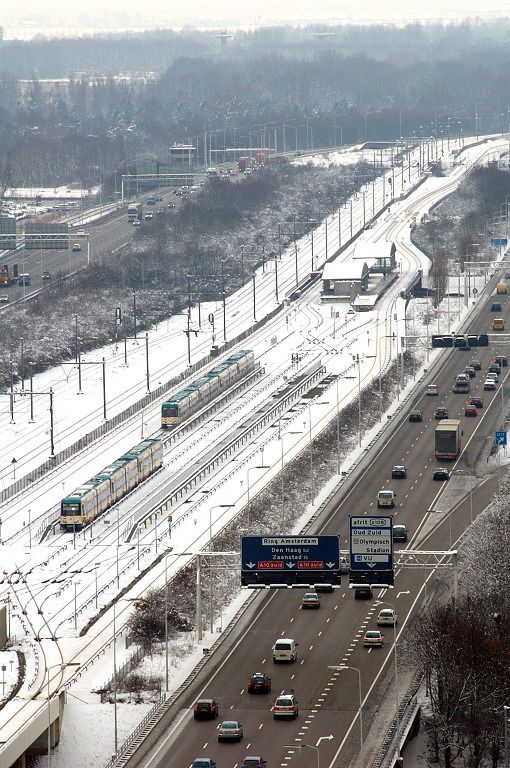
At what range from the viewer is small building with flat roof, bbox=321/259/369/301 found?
5891 inches

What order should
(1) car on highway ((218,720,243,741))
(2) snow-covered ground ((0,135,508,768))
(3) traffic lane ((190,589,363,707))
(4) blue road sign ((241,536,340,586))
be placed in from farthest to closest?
(2) snow-covered ground ((0,135,508,768)) → (4) blue road sign ((241,536,340,586)) → (3) traffic lane ((190,589,363,707)) → (1) car on highway ((218,720,243,741))

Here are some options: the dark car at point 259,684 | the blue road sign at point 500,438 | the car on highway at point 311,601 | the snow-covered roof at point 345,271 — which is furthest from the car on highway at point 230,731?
the snow-covered roof at point 345,271

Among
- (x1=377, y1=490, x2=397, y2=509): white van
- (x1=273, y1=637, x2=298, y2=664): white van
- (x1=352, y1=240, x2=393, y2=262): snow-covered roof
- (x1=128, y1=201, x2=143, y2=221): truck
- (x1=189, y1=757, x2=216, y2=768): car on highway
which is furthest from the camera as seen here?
(x1=128, y1=201, x2=143, y2=221): truck

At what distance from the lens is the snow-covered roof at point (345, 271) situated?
151125 mm

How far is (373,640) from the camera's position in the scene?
68.9m

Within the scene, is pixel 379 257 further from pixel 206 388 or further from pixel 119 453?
pixel 119 453

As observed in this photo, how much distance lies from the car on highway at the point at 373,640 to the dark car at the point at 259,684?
533 centimetres

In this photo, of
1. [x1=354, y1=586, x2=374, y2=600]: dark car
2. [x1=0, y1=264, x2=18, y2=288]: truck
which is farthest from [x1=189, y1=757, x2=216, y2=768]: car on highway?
[x1=0, y1=264, x2=18, y2=288]: truck

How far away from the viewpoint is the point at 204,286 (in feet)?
512

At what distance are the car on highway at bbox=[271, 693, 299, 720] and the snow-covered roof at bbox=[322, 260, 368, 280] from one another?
90154 millimetres

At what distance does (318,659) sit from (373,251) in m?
95.0

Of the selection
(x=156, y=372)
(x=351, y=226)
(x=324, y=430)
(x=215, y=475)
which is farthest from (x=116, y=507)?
(x=351, y=226)

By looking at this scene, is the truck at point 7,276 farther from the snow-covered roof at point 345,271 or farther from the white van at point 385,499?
the white van at point 385,499

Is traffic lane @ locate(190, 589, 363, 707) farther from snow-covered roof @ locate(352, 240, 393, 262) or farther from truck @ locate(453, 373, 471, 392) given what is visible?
snow-covered roof @ locate(352, 240, 393, 262)
